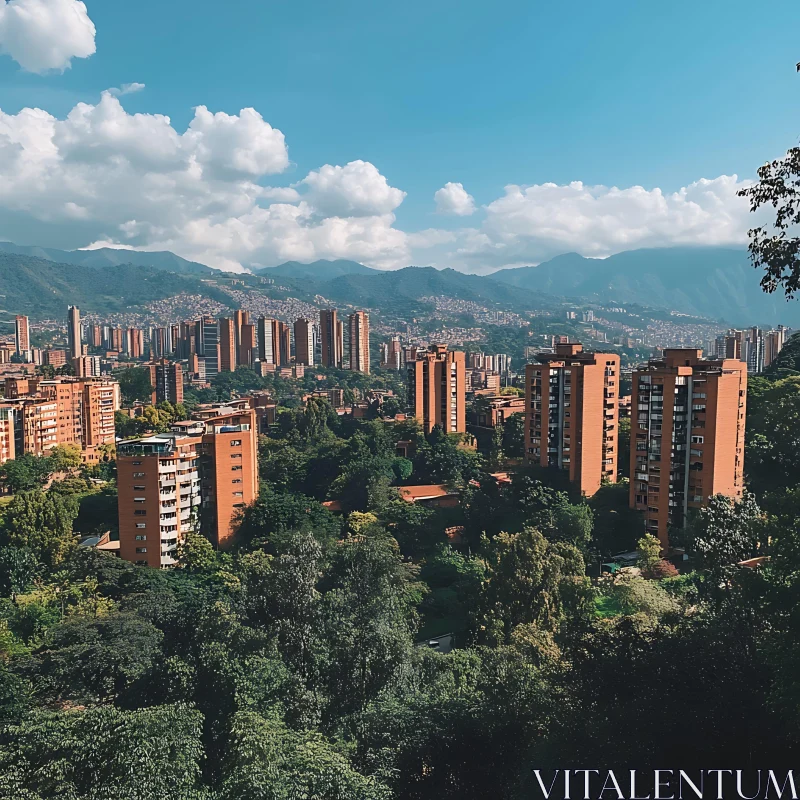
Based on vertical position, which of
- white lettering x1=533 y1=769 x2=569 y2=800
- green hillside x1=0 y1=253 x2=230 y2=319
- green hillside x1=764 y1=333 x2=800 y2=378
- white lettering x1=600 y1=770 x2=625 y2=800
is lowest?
white lettering x1=533 y1=769 x2=569 y2=800

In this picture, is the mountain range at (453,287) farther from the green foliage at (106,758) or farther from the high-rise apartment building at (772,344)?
the green foliage at (106,758)

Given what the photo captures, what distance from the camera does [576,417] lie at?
17328 mm

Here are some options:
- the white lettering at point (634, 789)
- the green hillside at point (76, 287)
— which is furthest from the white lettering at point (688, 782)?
the green hillside at point (76, 287)

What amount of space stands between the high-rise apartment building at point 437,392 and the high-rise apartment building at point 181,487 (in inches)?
447

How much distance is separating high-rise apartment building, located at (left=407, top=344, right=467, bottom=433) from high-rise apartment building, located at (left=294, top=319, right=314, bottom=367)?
31.2 m

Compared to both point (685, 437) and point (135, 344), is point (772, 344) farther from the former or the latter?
point (135, 344)

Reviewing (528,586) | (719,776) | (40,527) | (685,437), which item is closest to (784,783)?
(719,776)

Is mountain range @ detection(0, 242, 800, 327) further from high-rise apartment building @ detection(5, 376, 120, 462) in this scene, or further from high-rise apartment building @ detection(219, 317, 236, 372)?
high-rise apartment building @ detection(5, 376, 120, 462)

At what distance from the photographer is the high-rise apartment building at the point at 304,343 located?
58500 millimetres

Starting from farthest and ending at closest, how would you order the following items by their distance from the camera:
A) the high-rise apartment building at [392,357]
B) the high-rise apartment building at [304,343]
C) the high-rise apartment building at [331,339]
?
the high-rise apartment building at [392,357] → the high-rise apartment building at [304,343] → the high-rise apartment building at [331,339]

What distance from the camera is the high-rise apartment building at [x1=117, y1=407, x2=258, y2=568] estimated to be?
48.5 feet

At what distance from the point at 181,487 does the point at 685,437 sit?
1050 centimetres

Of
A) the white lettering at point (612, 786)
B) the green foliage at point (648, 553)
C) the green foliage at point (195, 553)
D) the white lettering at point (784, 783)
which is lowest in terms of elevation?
the green foliage at point (195, 553)

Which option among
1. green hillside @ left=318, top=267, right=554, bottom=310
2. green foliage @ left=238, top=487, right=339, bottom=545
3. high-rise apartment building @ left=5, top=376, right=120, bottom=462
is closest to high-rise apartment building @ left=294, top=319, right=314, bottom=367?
high-rise apartment building @ left=5, top=376, right=120, bottom=462
